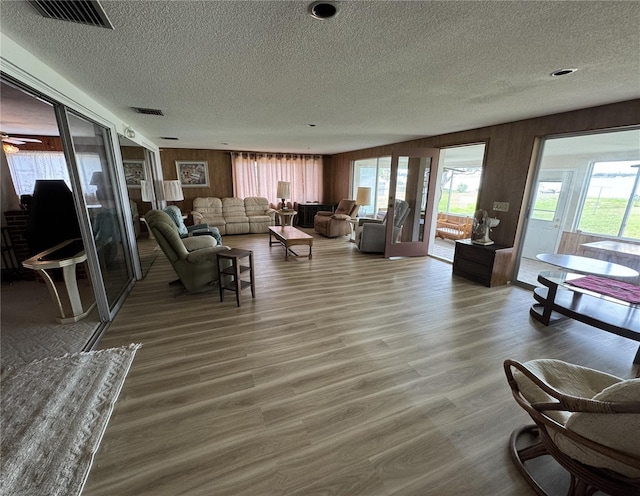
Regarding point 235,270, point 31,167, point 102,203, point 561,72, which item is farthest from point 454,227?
point 31,167

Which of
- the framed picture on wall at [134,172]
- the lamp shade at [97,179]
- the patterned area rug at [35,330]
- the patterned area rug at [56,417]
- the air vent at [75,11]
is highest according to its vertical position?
the air vent at [75,11]

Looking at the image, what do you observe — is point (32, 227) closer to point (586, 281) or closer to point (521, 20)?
point (521, 20)

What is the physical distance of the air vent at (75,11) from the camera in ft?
3.95

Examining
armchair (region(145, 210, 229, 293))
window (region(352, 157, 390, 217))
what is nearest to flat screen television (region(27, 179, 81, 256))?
armchair (region(145, 210, 229, 293))

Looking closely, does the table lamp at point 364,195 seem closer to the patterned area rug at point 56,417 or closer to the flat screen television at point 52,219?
the flat screen television at point 52,219

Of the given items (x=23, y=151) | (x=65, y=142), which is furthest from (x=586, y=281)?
(x=23, y=151)

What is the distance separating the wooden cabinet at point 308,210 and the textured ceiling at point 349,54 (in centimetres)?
490

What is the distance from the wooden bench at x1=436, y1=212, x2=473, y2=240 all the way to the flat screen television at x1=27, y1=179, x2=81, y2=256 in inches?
297

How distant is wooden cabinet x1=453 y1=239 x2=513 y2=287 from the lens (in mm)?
3582

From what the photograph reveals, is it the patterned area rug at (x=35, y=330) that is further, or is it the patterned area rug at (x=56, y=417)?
the patterned area rug at (x=35, y=330)

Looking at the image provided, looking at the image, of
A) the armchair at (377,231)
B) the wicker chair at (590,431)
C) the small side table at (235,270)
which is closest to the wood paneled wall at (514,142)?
the armchair at (377,231)

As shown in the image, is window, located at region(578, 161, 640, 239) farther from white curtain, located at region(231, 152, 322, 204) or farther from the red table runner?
white curtain, located at region(231, 152, 322, 204)

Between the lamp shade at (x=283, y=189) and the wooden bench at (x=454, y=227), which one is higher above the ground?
the lamp shade at (x=283, y=189)

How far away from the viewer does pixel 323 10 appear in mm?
1261
